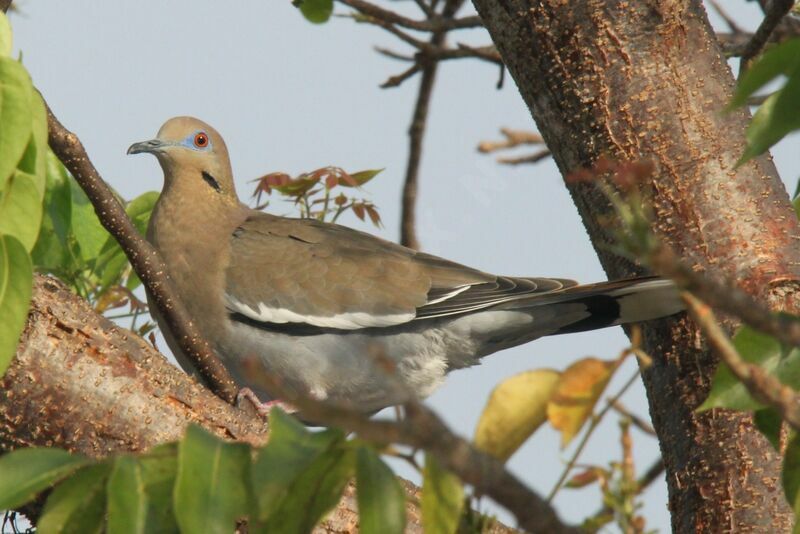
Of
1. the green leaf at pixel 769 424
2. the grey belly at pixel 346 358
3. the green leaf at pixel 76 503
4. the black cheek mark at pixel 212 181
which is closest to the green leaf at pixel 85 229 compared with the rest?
the grey belly at pixel 346 358

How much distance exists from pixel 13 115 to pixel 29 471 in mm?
455

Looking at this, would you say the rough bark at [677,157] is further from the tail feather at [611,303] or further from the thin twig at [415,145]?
the thin twig at [415,145]

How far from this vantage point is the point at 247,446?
1344mm

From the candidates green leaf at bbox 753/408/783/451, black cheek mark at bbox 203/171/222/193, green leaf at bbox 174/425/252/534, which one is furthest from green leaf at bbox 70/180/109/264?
green leaf at bbox 753/408/783/451

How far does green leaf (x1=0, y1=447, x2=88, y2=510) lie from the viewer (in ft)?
4.37

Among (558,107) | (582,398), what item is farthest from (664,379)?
(582,398)

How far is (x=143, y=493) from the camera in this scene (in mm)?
1315

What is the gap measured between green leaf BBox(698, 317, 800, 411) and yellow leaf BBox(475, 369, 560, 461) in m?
0.24

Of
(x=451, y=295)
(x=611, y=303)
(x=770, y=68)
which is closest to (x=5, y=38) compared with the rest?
(x=770, y=68)

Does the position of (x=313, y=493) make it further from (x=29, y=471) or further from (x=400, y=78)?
(x=400, y=78)

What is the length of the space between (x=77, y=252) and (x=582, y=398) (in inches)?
87.5

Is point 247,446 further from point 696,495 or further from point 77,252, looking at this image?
point 77,252

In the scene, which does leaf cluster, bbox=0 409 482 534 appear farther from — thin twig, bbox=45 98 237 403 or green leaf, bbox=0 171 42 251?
thin twig, bbox=45 98 237 403

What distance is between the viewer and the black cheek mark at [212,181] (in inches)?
185
